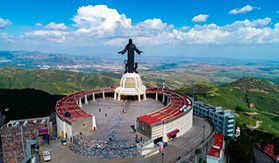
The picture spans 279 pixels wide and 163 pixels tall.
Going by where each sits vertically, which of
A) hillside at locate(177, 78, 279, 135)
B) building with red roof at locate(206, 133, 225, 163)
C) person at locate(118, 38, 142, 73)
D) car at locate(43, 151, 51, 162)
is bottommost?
hillside at locate(177, 78, 279, 135)

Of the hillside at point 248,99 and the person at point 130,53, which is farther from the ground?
the person at point 130,53

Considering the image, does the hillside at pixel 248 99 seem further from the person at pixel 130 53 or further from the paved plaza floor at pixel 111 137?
the paved plaza floor at pixel 111 137

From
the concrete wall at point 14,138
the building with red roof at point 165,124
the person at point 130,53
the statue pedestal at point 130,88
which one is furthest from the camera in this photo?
the person at point 130,53

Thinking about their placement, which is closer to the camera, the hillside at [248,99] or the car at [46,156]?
the car at [46,156]

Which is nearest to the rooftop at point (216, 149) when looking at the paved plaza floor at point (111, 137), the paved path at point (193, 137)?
the paved path at point (193, 137)

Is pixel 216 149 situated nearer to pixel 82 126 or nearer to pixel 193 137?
pixel 193 137

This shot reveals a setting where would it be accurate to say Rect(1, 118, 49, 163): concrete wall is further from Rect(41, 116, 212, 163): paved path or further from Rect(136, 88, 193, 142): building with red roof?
Rect(136, 88, 193, 142): building with red roof

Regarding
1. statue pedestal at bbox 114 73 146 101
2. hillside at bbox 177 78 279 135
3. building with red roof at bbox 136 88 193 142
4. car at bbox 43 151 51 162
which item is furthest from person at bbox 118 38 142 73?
hillside at bbox 177 78 279 135

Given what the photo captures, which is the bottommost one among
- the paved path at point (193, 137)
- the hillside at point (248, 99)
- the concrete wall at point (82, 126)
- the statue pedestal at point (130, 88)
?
the hillside at point (248, 99)
